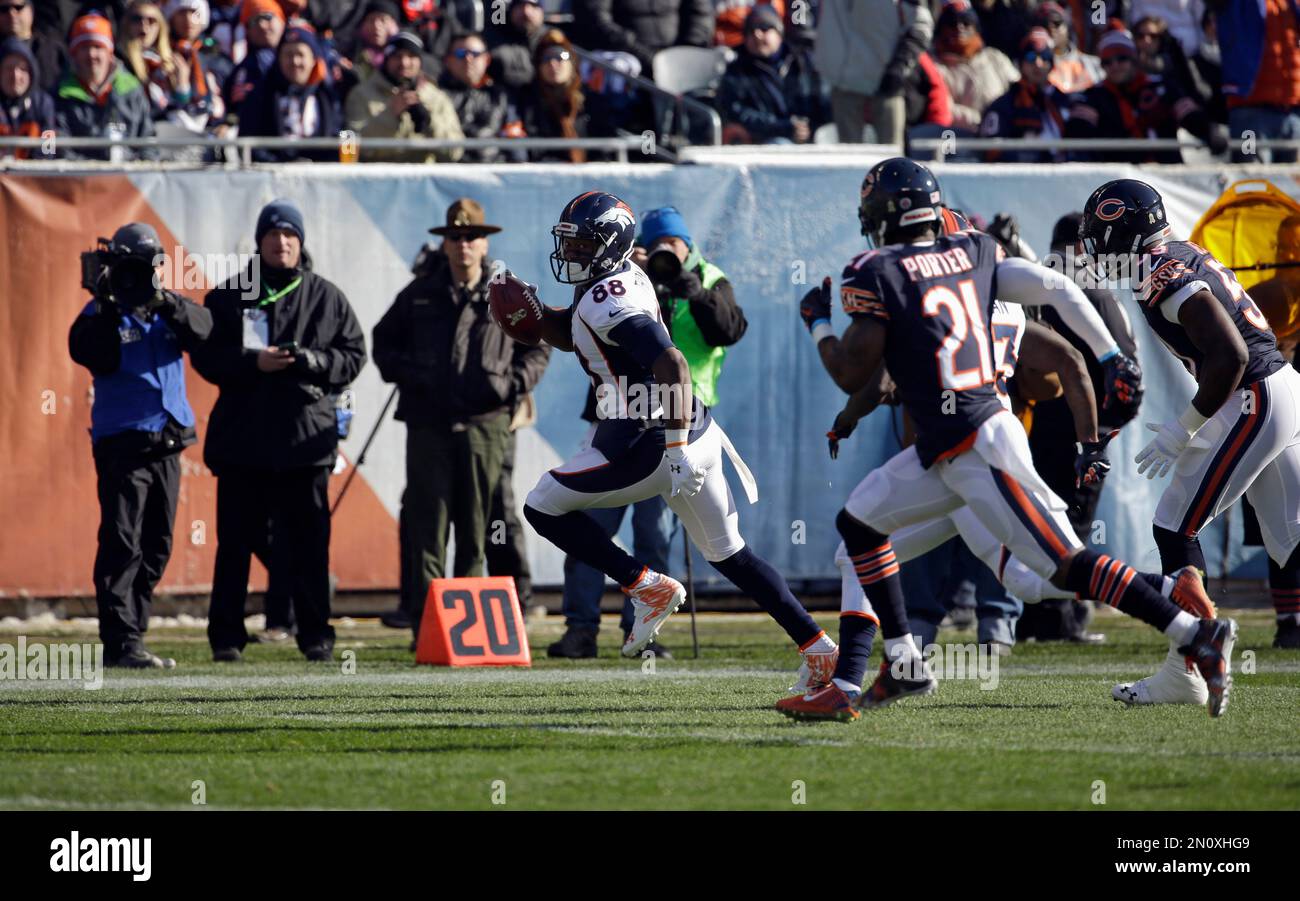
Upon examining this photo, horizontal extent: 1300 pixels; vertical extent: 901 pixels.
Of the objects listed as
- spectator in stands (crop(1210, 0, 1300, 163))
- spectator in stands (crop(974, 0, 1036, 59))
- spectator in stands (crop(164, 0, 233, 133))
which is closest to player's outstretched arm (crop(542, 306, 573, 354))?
spectator in stands (crop(164, 0, 233, 133))

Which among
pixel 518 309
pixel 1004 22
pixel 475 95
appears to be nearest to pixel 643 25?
pixel 475 95

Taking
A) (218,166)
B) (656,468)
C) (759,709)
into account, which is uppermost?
(218,166)

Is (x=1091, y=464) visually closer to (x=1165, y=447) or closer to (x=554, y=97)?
(x=1165, y=447)

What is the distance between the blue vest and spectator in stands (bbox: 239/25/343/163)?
2.95 meters

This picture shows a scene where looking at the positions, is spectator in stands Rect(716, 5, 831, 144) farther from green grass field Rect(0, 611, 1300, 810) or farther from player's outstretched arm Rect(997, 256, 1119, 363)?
player's outstretched arm Rect(997, 256, 1119, 363)

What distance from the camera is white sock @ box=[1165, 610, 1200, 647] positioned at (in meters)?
6.20

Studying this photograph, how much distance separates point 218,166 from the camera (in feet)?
37.7

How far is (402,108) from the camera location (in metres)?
12.1

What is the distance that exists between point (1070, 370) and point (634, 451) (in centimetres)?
176
